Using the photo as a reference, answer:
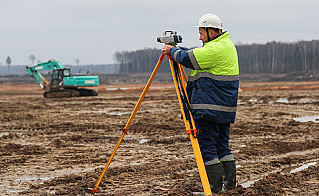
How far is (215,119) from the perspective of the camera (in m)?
3.71

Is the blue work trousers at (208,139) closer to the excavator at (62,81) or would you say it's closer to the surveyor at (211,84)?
→ the surveyor at (211,84)

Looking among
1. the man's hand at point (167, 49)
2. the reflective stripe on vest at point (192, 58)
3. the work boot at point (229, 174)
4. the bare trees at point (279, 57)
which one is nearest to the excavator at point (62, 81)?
the work boot at point (229, 174)

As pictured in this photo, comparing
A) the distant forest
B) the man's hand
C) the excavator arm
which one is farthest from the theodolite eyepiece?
the distant forest

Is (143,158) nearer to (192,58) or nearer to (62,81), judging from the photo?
(192,58)

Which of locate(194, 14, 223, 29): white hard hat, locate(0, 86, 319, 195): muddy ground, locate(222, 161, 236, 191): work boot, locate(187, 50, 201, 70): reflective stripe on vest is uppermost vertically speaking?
locate(194, 14, 223, 29): white hard hat

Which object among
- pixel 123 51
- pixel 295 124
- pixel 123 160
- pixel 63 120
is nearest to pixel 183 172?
pixel 123 160

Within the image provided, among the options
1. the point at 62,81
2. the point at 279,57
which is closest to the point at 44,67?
the point at 62,81

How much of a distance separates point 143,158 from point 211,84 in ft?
10.6

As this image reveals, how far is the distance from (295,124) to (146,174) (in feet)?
22.4

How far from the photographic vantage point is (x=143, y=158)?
6613 millimetres

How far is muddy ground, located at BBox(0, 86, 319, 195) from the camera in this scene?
4.63m

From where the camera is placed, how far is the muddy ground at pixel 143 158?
4.63m

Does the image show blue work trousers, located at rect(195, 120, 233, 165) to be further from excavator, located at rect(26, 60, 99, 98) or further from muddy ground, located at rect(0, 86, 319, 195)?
excavator, located at rect(26, 60, 99, 98)

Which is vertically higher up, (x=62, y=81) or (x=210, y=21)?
(x=210, y=21)
